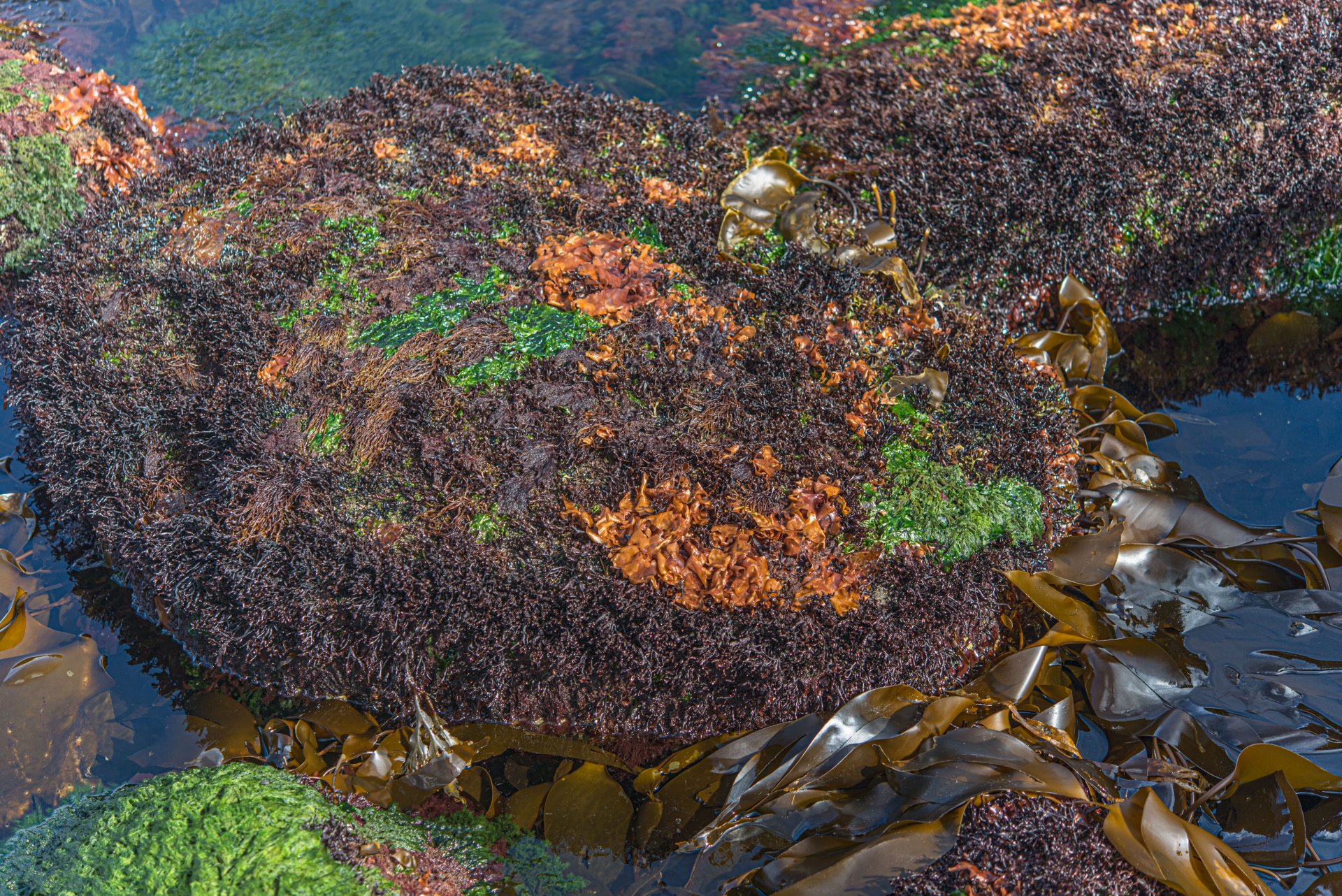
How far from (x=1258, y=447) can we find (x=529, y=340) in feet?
8.22

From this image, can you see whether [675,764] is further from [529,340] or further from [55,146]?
[55,146]

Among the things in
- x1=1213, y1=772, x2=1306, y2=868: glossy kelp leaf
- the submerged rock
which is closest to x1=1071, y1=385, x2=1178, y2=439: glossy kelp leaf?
the submerged rock

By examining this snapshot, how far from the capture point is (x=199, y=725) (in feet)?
8.51

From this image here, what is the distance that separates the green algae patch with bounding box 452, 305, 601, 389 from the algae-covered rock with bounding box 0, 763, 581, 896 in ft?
4.05

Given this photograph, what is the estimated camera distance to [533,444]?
8.42ft

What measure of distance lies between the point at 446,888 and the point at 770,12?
4382 mm

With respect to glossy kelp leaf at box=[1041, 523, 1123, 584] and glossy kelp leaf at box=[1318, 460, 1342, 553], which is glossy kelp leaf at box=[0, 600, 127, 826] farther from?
glossy kelp leaf at box=[1318, 460, 1342, 553]

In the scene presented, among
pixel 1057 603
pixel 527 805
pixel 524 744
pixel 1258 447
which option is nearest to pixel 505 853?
pixel 527 805

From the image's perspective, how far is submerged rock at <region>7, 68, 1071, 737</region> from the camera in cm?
236

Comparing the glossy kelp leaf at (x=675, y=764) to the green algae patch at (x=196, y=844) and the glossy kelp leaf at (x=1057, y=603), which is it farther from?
the glossy kelp leaf at (x=1057, y=603)

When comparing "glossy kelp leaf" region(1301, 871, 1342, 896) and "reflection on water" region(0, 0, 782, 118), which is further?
"reflection on water" region(0, 0, 782, 118)

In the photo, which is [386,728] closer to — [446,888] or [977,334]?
[446,888]

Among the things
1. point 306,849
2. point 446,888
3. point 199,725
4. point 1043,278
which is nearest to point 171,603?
point 199,725

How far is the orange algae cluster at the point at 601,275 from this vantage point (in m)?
2.86
